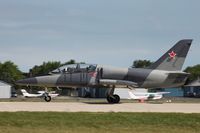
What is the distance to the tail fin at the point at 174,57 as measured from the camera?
99.8 ft

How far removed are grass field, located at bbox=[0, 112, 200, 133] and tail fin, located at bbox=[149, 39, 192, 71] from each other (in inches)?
527

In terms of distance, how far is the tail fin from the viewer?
30406 mm

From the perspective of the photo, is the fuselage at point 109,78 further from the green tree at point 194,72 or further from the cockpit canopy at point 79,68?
the green tree at point 194,72

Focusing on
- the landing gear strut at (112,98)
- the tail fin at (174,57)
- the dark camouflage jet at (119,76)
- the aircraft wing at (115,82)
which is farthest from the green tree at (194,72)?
the landing gear strut at (112,98)

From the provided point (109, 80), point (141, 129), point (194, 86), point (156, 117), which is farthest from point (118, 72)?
point (194, 86)

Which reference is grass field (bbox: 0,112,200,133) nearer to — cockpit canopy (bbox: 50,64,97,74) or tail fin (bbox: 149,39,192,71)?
cockpit canopy (bbox: 50,64,97,74)

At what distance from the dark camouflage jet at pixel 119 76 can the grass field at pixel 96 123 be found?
38.8 ft

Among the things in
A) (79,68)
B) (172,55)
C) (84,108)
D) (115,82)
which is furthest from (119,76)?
(84,108)

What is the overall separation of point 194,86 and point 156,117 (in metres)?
104

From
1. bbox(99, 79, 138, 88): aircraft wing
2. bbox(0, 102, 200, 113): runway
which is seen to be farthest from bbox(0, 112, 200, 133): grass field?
bbox(99, 79, 138, 88): aircraft wing

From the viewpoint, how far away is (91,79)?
29.0 m

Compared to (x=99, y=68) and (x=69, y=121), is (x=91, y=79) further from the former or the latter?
(x=69, y=121)

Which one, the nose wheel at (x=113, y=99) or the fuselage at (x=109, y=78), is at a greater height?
the fuselage at (x=109, y=78)

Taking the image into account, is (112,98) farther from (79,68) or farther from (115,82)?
(79,68)
